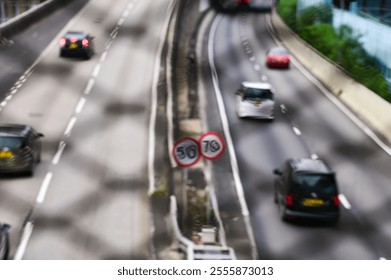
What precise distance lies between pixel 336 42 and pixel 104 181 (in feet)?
98.2

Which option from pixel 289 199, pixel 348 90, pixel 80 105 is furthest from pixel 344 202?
pixel 348 90

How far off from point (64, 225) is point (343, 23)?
128 ft

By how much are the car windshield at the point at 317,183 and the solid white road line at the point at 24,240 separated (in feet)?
23.9

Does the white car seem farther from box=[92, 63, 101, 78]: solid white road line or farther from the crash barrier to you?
the crash barrier

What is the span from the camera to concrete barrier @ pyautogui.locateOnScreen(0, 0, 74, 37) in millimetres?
44781

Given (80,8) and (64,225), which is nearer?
(64,225)

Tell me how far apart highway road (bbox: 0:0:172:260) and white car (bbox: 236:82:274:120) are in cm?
445

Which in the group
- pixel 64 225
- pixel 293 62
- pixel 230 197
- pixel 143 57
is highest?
pixel 64 225

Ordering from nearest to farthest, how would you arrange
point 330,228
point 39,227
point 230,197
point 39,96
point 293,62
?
point 39,227
point 330,228
point 230,197
point 39,96
point 293,62

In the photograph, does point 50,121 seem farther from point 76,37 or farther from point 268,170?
point 76,37

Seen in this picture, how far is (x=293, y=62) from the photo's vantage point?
175 feet

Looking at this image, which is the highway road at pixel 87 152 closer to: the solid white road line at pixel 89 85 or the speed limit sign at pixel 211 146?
the solid white road line at pixel 89 85

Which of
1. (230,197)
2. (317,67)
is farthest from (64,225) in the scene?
(317,67)

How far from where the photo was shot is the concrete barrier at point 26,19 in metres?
44.8
